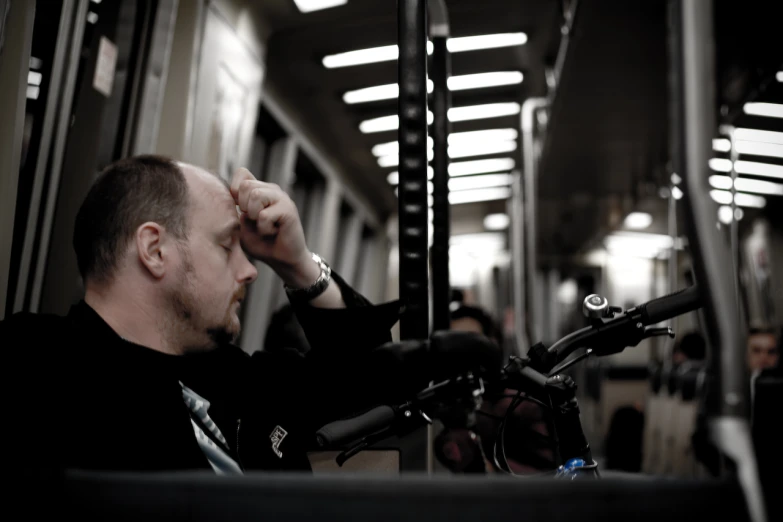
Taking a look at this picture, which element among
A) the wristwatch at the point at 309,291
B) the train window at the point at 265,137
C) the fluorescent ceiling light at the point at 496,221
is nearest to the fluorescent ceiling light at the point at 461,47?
the train window at the point at 265,137

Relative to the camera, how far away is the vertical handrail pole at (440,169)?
4.55 ft

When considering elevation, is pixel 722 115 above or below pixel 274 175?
below

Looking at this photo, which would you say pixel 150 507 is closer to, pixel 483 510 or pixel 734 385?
pixel 483 510

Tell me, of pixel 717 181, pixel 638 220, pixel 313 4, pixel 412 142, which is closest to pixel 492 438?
pixel 412 142

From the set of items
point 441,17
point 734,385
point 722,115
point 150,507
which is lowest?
point 150,507

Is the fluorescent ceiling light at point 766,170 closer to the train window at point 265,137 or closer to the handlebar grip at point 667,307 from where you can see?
the train window at point 265,137

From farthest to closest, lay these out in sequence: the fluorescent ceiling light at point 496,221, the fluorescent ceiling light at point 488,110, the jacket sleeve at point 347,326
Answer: the fluorescent ceiling light at point 496,221, the fluorescent ceiling light at point 488,110, the jacket sleeve at point 347,326

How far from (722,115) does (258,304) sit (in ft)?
13.9

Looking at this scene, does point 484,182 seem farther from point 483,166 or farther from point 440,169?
point 440,169

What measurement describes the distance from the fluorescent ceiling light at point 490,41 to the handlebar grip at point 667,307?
3.30 metres

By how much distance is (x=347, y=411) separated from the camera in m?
1.25

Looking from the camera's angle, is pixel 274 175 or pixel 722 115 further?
pixel 274 175

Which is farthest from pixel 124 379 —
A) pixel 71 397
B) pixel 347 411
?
pixel 347 411

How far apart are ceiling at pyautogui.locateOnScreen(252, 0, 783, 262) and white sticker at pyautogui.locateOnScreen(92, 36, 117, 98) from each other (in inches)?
33.8
